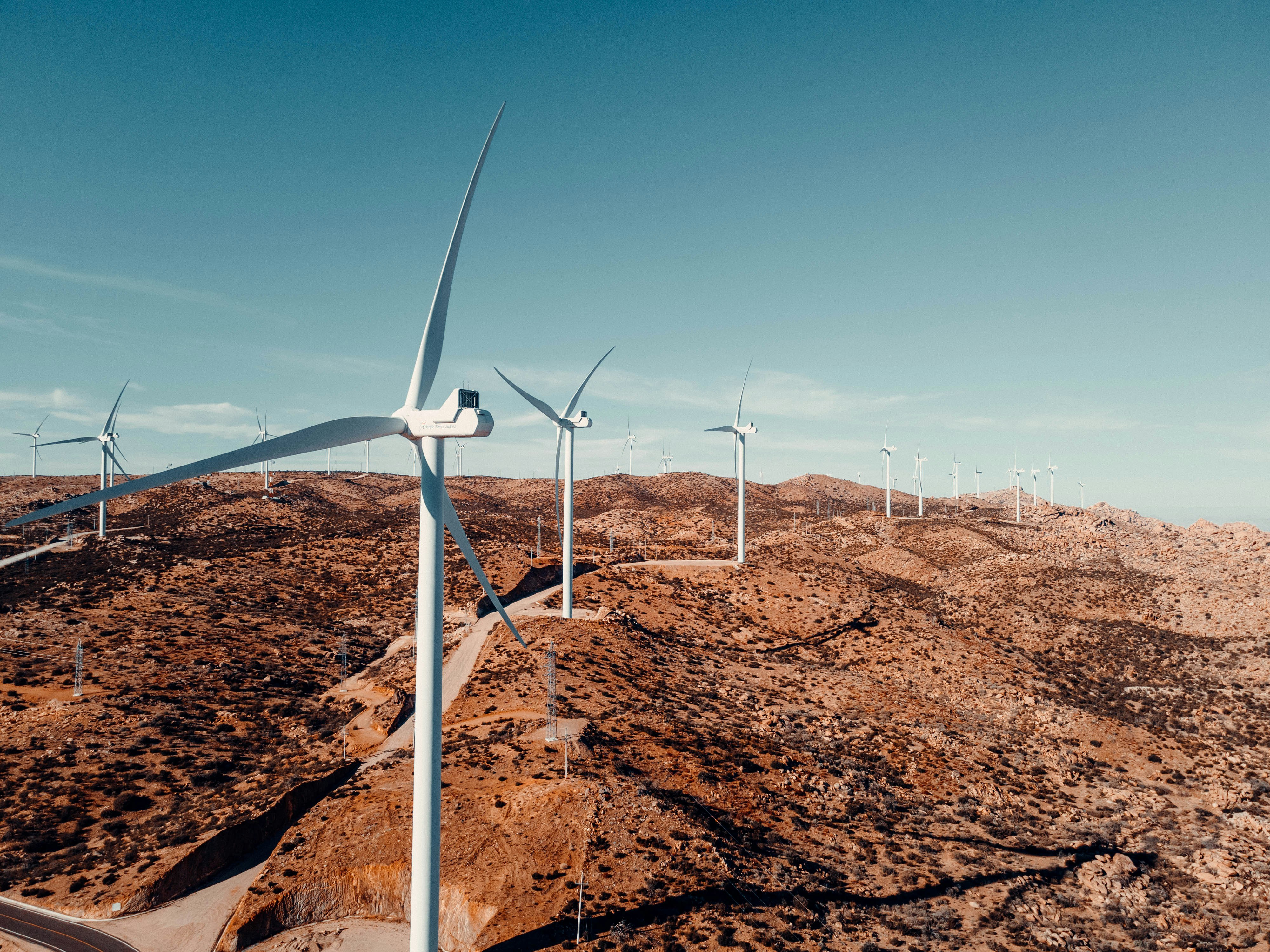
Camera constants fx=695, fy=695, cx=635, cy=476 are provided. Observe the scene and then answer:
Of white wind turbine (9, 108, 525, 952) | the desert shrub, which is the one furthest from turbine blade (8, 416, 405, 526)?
the desert shrub

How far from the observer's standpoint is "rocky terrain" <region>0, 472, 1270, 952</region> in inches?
1383

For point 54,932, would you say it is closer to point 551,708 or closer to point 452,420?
point 551,708

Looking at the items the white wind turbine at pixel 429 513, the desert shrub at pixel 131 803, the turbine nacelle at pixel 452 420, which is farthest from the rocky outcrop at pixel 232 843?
the turbine nacelle at pixel 452 420

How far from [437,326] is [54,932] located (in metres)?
35.2

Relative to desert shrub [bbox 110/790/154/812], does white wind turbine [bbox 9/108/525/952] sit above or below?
above

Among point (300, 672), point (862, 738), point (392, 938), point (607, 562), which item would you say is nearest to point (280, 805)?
point (392, 938)

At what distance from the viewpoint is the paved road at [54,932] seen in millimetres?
32188

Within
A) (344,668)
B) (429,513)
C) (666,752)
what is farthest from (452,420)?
(344,668)

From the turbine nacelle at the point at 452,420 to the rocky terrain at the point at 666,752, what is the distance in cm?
2364

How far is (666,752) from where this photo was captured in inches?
1924

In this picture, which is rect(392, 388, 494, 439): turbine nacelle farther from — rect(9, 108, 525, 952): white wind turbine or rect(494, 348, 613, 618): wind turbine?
rect(494, 348, 613, 618): wind turbine

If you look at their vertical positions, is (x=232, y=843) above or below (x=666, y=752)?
below

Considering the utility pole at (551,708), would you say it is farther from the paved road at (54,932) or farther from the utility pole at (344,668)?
the paved road at (54,932)

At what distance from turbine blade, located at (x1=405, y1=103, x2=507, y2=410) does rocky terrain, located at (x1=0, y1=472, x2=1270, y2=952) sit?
24.8 metres
